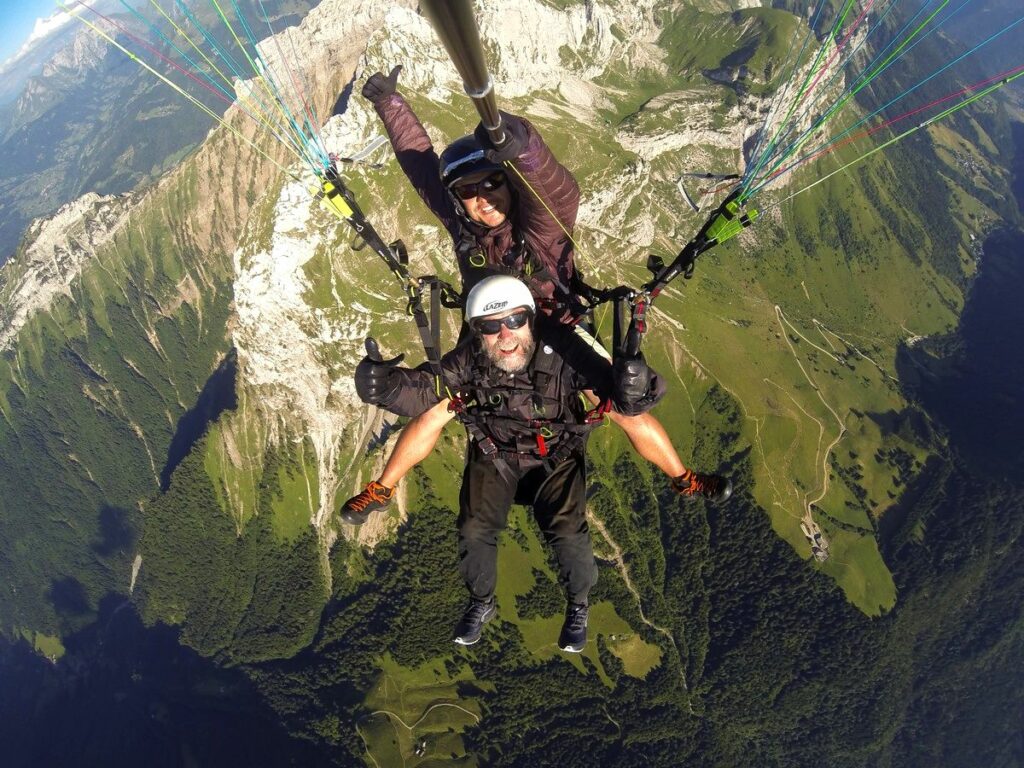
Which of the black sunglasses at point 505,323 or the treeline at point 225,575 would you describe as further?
the treeline at point 225,575

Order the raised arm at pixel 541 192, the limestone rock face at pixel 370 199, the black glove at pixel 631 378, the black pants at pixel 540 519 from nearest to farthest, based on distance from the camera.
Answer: the raised arm at pixel 541 192, the black glove at pixel 631 378, the black pants at pixel 540 519, the limestone rock face at pixel 370 199

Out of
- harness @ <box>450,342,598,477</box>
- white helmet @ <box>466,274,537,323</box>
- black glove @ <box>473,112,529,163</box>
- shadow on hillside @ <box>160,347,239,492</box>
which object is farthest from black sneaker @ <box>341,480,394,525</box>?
shadow on hillside @ <box>160,347,239,492</box>

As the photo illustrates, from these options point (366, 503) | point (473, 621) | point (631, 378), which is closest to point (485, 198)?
point (631, 378)

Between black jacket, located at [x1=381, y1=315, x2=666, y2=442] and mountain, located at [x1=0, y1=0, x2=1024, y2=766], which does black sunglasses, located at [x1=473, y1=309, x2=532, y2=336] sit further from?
mountain, located at [x1=0, y1=0, x2=1024, y2=766]

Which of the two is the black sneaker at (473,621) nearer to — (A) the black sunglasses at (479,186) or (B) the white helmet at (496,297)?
(B) the white helmet at (496,297)

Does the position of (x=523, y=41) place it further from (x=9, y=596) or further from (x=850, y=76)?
(x=9, y=596)

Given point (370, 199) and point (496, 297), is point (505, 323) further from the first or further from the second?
point (370, 199)

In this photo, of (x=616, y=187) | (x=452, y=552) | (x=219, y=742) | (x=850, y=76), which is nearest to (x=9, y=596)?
(x=219, y=742)

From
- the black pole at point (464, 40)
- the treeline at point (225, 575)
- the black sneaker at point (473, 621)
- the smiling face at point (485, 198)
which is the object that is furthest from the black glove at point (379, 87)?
the treeline at point (225, 575)
